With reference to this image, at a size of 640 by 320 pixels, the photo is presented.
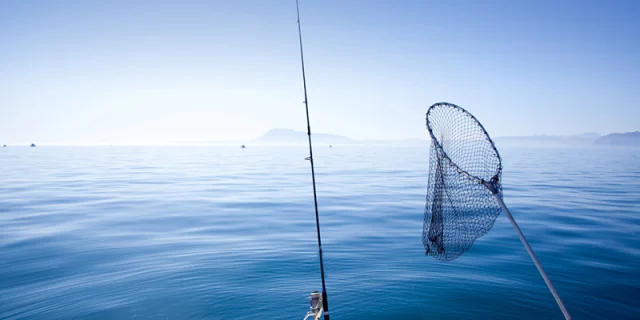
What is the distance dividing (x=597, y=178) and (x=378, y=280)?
32.6 m

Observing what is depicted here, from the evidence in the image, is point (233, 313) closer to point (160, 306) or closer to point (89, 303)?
point (160, 306)

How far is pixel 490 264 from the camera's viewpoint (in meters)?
11.4

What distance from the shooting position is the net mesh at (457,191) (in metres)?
5.71

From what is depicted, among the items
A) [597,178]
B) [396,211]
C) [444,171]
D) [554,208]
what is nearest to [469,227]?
[444,171]

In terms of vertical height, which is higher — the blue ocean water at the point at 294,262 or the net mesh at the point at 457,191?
the net mesh at the point at 457,191

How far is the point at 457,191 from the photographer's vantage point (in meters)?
6.04

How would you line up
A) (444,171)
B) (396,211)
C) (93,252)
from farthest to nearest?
(396,211) → (93,252) → (444,171)

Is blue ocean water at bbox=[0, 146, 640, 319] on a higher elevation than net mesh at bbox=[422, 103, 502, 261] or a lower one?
lower

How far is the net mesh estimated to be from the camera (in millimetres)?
5707

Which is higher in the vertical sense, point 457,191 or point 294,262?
point 457,191

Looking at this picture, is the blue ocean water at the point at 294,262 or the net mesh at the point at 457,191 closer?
the net mesh at the point at 457,191

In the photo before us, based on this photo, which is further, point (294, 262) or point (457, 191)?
point (294, 262)

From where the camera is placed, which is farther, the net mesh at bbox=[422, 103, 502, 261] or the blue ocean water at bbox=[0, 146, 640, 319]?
the blue ocean water at bbox=[0, 146, 640, 319]

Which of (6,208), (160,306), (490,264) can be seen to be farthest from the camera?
(6,208)
